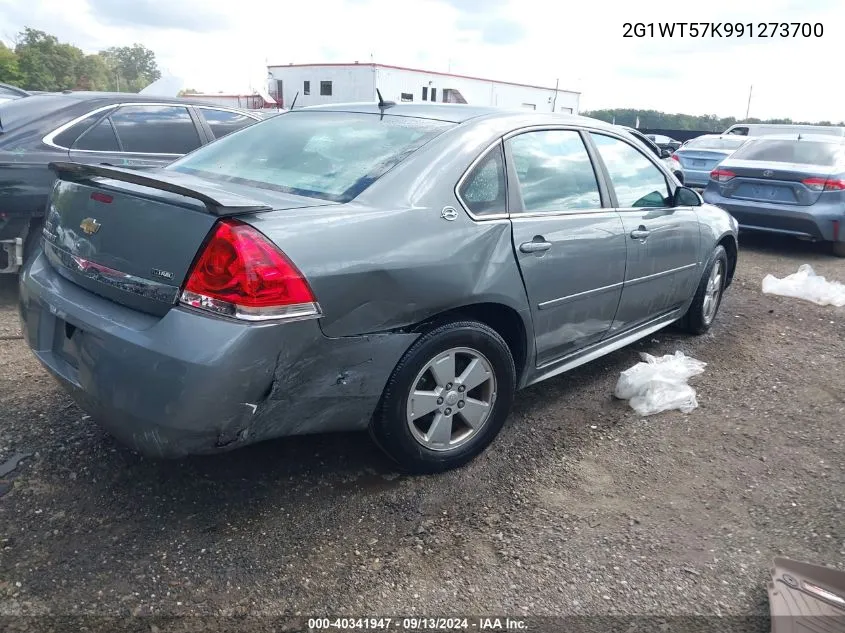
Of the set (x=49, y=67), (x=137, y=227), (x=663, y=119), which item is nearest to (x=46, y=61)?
(x=49, y=67)

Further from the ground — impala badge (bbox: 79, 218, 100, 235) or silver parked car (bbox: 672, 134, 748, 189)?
silver parked car (bbox: 672, 134, 748, 189)

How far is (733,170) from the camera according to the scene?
828 cm

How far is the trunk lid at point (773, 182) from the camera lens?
7.79 meters

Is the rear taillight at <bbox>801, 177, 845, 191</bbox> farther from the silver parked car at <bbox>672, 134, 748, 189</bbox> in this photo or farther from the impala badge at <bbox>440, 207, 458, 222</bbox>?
the impala badge at <bbox>440, 207, 458, 222</bbox>

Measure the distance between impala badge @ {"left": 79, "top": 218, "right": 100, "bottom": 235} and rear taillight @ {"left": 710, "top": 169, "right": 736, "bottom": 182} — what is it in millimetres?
7755

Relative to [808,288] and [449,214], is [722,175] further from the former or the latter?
[449,214]

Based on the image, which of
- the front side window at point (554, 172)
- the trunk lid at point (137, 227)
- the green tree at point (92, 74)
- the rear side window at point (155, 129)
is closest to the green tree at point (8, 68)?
the green tree at point (92, 74)

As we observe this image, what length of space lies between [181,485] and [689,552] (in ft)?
6.54

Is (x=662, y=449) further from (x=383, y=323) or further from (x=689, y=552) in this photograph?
(x=383, y=323)

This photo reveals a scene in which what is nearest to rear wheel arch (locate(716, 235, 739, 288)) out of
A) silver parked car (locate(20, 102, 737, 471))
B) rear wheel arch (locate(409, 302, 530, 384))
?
silver parked car (locate(20, 102, 737, 471))

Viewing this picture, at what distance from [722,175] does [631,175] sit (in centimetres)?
524

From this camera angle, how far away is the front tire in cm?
265

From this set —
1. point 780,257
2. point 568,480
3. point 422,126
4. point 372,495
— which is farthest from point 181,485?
point 780,257

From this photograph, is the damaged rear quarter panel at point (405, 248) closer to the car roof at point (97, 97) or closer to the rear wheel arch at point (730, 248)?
the rear wheel arch at point (730, 248)
